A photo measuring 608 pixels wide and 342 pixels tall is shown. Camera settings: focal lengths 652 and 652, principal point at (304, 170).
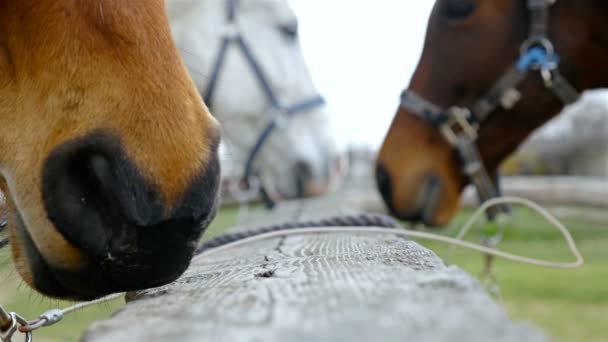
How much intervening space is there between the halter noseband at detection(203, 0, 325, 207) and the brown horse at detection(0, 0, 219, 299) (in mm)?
1882

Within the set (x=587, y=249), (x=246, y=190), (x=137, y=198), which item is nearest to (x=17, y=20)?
(x=137, y=198)

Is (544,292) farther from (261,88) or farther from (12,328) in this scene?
(12,328)

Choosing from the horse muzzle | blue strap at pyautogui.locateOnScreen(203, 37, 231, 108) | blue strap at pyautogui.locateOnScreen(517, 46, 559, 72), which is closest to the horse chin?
the horse muzzle

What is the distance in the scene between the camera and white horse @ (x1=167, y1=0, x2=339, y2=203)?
2646mm

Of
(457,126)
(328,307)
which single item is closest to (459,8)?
(457,126)

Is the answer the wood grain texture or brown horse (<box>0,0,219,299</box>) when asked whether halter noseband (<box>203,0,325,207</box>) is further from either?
the wood grain texture

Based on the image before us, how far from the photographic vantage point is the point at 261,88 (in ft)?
8.86

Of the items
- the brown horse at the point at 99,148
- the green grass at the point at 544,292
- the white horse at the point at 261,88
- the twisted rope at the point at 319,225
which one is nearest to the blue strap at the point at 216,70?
the white horse at the point at 261,88

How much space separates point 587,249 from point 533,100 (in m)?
4.30

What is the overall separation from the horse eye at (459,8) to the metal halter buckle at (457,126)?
34 cm

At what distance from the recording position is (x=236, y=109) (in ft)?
8.82

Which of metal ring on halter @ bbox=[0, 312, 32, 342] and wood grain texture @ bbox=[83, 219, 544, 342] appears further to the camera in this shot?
metal ring on halter @ bbox=[0, 312, 32, 342]

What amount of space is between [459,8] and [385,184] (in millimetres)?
715

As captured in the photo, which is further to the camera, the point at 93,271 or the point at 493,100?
the point at 493,100
